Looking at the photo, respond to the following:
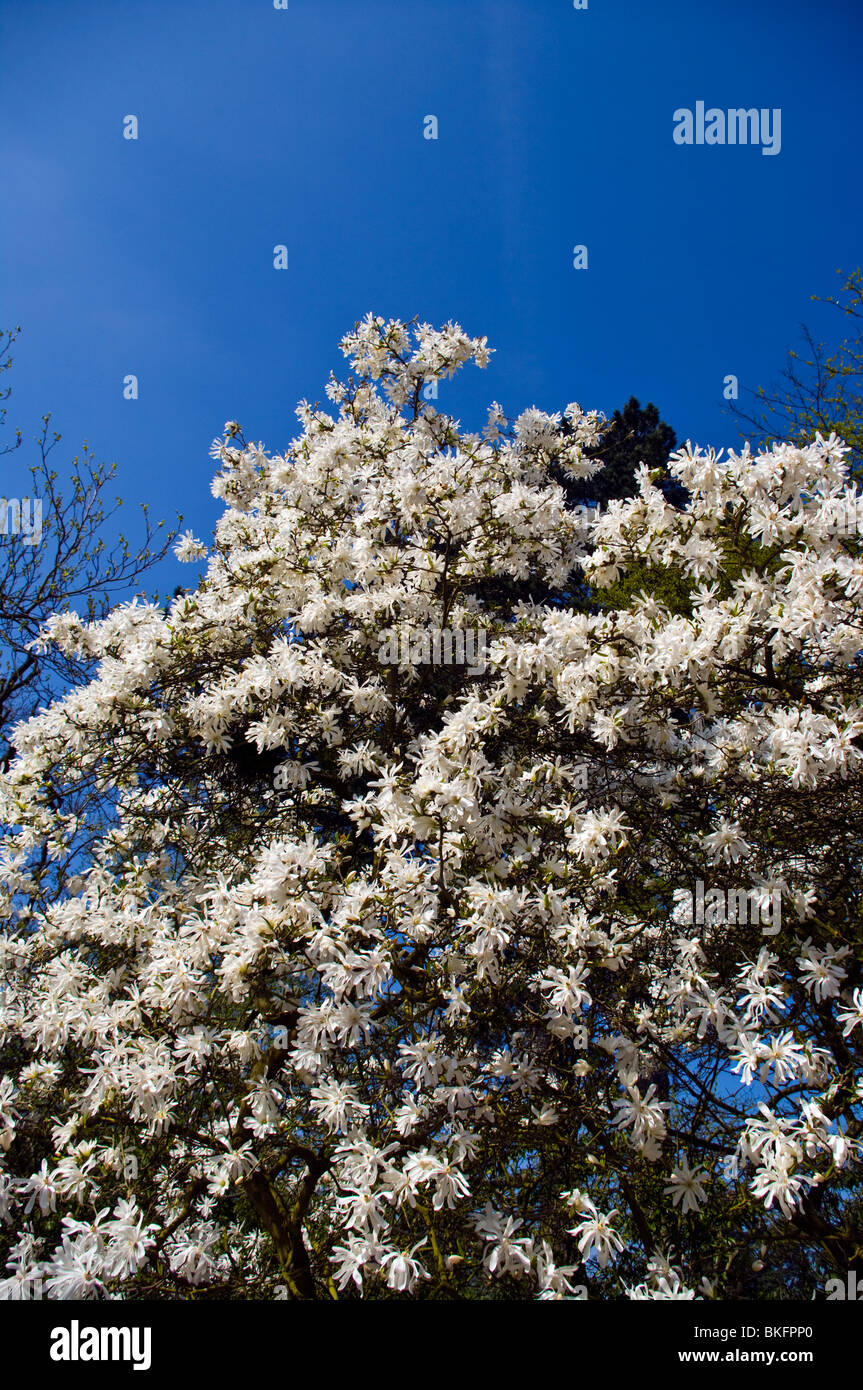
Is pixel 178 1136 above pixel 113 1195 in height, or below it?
above

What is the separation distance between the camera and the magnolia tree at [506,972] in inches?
108

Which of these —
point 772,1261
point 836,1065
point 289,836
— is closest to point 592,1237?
point 836,1065

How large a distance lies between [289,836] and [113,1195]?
2.02 metres

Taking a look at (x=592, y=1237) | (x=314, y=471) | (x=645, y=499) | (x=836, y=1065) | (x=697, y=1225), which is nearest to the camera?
(x=592, y=1237)

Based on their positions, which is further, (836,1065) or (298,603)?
(298,603)

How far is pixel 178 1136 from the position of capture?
3166 millimetres

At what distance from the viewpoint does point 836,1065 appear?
9.64 feet

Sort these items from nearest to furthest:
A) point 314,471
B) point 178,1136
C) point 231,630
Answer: point 178,1136 → point 231,630 → point 314,471

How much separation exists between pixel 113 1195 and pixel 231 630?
2.72 m

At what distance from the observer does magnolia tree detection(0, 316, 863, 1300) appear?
2.74 m

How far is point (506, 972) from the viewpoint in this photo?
2990 millimetres

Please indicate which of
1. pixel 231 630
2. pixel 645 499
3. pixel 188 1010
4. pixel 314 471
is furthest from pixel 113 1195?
pixel 314 471

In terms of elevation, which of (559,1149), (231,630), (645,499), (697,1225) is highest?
(645,499)

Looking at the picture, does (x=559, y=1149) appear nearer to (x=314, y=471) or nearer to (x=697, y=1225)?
(x=697, y=1225)
